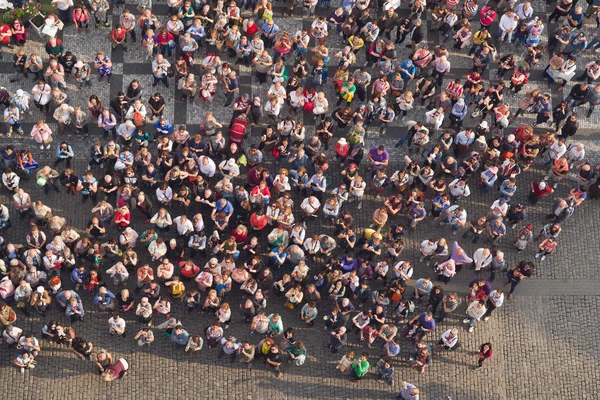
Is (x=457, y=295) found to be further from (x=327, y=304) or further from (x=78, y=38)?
(x=78, y=38)

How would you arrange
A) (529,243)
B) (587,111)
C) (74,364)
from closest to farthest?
(74,364) → (529,243) → (587,111)

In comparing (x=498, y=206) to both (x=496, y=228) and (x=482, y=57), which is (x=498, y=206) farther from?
(x=482, y=57)

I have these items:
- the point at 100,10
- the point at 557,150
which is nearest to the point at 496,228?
the point at 557,150

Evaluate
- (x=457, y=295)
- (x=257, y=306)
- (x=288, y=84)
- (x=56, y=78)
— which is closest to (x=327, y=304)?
(x=257, y=306)

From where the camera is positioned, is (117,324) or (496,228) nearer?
(117,324)

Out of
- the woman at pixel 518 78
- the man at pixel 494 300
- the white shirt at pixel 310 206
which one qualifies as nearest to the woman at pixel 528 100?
the woman at pixel 518 78

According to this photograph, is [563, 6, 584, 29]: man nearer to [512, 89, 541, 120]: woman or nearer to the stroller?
[512, 89, 541, 120]: woman

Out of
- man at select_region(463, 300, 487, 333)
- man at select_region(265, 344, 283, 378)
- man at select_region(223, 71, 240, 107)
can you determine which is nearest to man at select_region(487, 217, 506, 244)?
man at select_region(463, 300, 487, 333)

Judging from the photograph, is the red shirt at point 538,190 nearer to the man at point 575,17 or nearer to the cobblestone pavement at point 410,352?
the cobblestone pavement at point 410,352
